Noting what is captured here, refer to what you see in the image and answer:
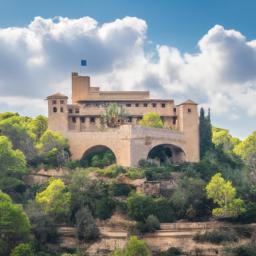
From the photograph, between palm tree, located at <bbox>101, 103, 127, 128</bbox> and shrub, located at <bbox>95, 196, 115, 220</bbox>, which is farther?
palm tree, located at <bbox>101, 103, 127, 128</bbox>

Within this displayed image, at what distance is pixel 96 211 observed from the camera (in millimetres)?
56125

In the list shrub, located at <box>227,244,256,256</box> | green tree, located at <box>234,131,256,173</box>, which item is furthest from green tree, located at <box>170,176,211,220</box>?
green tree, located at <box>234,131,256,173</box>

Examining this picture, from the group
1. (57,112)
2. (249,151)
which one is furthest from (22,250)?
(249,151)

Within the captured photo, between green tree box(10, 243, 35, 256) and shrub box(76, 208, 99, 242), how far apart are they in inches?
256

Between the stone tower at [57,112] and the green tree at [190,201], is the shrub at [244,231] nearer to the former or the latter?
the green tree at [190,201]

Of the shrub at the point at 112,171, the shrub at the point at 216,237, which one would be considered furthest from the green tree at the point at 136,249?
the shrub at the point at 112,171

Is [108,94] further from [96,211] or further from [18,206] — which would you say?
[18,206]

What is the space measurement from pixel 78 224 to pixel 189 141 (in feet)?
65.5

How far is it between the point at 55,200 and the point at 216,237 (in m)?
14.4

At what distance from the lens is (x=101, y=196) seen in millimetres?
58031

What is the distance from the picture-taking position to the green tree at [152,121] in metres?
69.3

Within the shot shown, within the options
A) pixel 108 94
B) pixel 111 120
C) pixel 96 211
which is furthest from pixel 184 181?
pixel 108 94

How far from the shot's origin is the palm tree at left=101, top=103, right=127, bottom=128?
70188mm

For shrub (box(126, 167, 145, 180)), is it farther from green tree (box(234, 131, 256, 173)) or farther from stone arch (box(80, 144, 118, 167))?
green tree (box(234, 131, 256, 173))
